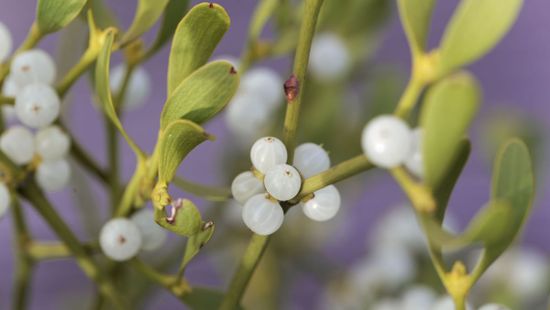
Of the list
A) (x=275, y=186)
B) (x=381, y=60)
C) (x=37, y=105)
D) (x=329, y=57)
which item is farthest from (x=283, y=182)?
(x=381, y=60)

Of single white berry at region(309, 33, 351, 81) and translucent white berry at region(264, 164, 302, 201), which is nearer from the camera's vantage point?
translucent white berry at region(264, 164, 302, 201)

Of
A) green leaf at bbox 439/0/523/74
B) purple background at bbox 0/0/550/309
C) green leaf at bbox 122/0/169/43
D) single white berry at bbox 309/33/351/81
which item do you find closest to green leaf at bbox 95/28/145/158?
green leaf at bbox 122/0/169/43

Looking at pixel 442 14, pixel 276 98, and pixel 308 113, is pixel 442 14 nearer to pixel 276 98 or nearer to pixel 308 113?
pixel 308 113

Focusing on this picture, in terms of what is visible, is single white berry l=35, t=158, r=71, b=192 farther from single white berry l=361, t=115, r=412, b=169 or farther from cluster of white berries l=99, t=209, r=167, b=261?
single white berry l=361, t=115, r=412, b=169

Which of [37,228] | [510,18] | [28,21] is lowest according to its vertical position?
[37,228]

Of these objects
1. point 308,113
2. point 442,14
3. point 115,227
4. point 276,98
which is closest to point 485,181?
point 442,14

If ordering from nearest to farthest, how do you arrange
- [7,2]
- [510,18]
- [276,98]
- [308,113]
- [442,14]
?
[510,18], [276,98], [308,113], [7,2], [442,14]

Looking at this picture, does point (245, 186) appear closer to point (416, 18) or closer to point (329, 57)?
point (416, 18)
